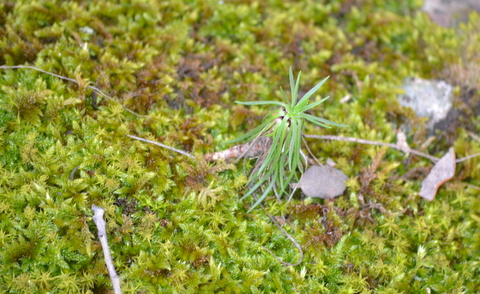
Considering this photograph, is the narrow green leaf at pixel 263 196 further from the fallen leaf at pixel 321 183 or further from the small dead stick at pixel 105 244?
the small dead stick at pixel 105 244

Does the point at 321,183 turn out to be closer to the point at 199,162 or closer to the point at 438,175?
the point at 199,162

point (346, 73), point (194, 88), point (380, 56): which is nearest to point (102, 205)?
point (194, 88)

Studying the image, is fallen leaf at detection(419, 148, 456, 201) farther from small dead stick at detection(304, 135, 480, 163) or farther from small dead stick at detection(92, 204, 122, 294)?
small dead stick at detection(92, 204, 122, 294)

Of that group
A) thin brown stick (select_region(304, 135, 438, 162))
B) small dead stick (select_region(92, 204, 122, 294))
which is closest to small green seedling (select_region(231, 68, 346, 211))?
thin brown stick (select_region(304, 135, 438, 162))

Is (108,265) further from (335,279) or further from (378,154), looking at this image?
(378,154)

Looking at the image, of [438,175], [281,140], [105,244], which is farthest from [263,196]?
[438,175]

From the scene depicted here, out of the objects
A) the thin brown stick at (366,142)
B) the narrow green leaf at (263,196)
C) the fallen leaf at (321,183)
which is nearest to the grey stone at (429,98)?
the thin brown stick at (366,142)
